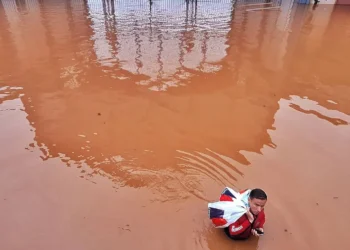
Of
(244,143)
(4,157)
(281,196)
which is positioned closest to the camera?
(281,196)

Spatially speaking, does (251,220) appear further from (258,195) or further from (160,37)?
(160,37)

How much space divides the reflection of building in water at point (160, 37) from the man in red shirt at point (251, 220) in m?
4.04

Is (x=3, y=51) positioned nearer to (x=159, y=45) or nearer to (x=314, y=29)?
(x=159, y=45)

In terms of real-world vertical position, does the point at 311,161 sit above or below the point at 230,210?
below

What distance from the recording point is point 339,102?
575cm

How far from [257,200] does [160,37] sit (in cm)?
833

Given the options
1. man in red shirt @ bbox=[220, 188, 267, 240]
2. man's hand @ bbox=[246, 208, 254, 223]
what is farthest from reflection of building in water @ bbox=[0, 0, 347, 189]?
man's hand @ bbox=[246, 208, 254, 223]

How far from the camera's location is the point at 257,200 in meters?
2.59

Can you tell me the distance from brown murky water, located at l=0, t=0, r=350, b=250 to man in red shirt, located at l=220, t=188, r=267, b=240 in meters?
0.15

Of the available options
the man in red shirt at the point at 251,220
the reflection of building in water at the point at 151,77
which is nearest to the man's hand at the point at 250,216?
the man in red shirt at the point at 251,220

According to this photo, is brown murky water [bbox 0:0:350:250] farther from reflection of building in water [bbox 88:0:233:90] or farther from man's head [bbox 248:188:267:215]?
man's head [bbox 248:188:267:215]

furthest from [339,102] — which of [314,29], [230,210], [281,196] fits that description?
[314,29]

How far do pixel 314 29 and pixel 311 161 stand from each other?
922 cm

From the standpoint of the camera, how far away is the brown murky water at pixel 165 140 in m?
3.14
